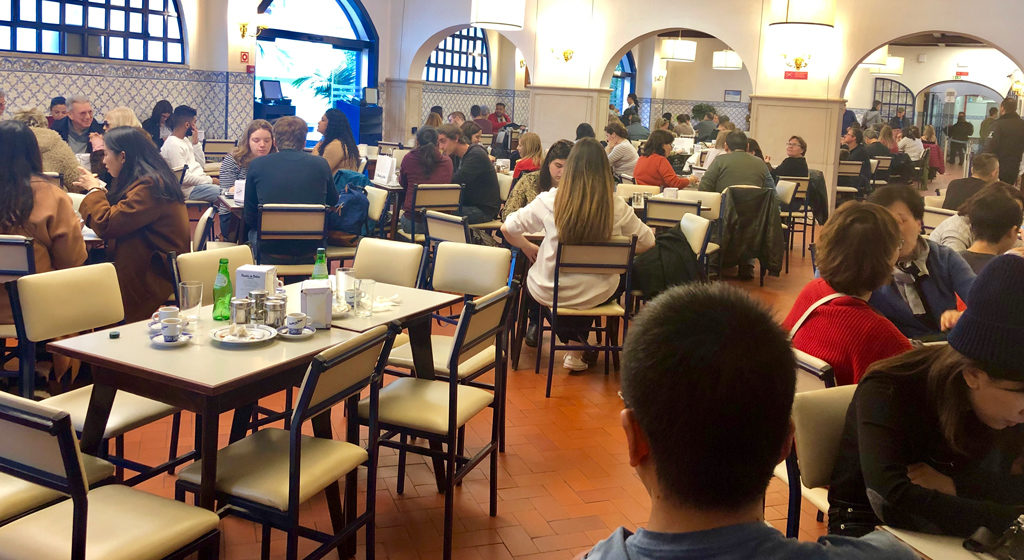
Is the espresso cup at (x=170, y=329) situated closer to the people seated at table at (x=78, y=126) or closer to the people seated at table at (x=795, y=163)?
the people seated at table at (x=78, y=126)

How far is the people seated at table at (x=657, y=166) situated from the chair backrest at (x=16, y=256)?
560 centimetres

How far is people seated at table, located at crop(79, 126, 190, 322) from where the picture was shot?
4.54 m

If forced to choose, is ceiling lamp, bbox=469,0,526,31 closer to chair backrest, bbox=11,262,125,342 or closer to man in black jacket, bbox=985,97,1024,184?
man in black jacket, bbox=985,97,1024,184

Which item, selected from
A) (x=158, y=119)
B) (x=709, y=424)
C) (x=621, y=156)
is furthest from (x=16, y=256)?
(x=621, y=156)

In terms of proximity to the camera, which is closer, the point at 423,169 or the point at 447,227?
the point at 447,227

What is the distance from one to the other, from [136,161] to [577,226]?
2.31 m

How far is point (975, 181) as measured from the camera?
645cm

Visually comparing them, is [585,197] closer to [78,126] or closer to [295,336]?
[295,336]

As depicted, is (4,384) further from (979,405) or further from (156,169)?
(979,405)

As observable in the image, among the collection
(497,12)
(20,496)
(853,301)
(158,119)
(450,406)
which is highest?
(497,12)

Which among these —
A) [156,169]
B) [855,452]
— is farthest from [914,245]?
[156,169]

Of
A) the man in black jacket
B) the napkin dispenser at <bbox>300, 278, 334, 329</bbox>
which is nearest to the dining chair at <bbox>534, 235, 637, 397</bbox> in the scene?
the napkin dispenser at <bbox>300, 278, 334, 329</bbox>

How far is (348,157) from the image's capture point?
291 inches

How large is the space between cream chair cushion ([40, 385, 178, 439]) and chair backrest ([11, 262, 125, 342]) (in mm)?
319
